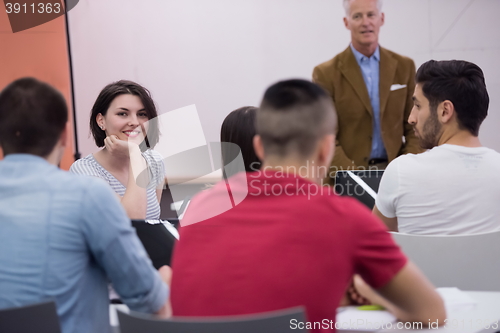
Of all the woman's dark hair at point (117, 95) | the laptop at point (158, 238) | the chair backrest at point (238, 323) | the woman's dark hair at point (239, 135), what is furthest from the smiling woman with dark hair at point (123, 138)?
the chair backrest at point (238, 323)

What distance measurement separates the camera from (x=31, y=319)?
1.03m

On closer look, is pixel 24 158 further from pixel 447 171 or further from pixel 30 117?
pixel 447 171

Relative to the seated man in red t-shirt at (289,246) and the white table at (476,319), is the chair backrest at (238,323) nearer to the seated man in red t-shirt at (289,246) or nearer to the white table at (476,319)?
the seated man in red t-shirt at (289,246)

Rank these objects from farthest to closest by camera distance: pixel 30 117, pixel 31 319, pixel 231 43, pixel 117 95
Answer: pixel 231 43 < pixel 117 95 < pixel 30 117 < pixel 31 319

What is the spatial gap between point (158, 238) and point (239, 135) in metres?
0.45

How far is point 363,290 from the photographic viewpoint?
1.31m

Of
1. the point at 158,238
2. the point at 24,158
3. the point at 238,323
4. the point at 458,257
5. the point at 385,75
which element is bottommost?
the point at 458,257

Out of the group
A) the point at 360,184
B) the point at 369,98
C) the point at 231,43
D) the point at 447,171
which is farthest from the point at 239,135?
the point at 231,43

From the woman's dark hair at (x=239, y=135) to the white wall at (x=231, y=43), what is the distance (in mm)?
2554

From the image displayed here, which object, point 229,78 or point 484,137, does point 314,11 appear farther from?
point 484,137

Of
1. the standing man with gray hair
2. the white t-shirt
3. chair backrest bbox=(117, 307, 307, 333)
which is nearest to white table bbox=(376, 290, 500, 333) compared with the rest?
chair backrest bbox=(117, 307, 307, 333)

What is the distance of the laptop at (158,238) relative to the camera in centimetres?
150

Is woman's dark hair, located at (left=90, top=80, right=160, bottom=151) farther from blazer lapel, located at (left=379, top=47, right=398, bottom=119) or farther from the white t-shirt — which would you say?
blazer lapel, located at (left=379, top=47, right=398, bottom=119)

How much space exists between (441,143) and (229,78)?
2704mm
